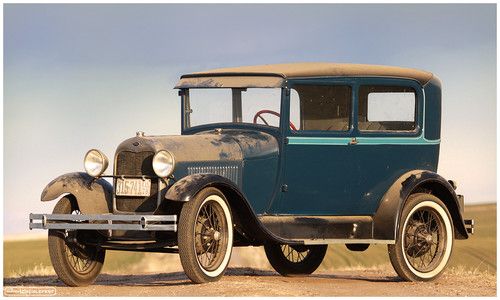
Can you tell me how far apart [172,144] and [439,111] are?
353cm

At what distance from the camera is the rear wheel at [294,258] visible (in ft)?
55.5

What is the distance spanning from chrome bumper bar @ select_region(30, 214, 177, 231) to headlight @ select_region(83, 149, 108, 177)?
0.52m

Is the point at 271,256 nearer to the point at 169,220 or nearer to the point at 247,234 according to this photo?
the point at 247,234

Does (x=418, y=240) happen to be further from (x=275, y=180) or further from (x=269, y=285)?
(x=269, y=285)

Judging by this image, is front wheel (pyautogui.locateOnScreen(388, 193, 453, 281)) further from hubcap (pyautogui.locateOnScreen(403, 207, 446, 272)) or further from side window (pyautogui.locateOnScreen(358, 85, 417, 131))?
side window (pyautogui.locateOnScreen(358, 85, 417, 131))

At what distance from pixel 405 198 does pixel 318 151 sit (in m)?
1.09

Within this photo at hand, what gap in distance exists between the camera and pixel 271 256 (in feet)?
55.6

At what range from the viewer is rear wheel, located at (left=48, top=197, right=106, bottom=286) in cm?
1445

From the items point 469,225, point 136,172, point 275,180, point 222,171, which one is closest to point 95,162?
point 136,172

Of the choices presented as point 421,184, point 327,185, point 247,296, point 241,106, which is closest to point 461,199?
point 421,184

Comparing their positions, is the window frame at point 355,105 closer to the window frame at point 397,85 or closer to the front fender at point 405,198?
the window frame at point 397,85

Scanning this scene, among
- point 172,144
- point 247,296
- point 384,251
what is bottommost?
point 384,251

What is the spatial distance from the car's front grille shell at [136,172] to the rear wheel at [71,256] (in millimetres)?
557

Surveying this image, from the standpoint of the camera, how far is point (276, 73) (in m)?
15.1
